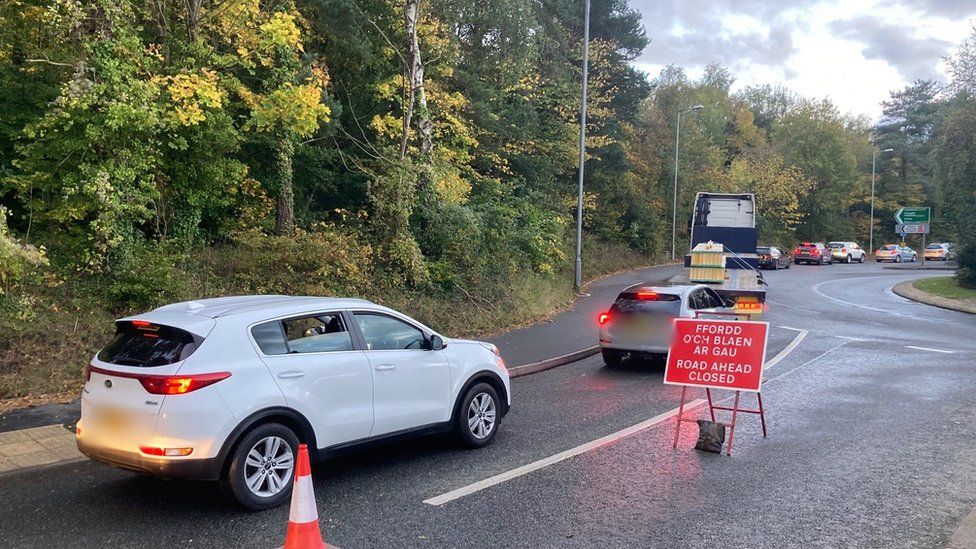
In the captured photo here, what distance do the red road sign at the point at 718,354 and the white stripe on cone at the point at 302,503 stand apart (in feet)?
15.0

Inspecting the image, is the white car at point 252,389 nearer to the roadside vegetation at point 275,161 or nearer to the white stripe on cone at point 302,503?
the white stripe on cone at point 302,503

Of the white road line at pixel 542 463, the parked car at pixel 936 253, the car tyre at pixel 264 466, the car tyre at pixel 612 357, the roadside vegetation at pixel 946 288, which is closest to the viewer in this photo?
the car tyre at pixel 264 466

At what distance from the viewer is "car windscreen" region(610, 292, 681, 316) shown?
11242mm

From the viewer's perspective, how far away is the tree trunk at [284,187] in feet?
45.6

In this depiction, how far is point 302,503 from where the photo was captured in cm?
405

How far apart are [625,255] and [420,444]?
34404mm

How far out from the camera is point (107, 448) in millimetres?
5090

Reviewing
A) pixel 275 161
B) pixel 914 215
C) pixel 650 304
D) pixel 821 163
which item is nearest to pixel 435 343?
pixel 650 304

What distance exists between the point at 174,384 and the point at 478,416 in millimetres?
3091

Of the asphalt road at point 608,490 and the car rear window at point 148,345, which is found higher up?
the car rear window at point 148,345

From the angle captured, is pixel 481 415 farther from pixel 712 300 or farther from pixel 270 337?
pixel 712 300

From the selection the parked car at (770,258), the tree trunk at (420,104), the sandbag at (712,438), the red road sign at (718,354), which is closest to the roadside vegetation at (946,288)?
the parked car at (770,258)

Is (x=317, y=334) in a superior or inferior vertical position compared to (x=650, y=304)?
superior

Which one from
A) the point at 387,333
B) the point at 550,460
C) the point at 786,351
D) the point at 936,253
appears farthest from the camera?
the point at 936,253
